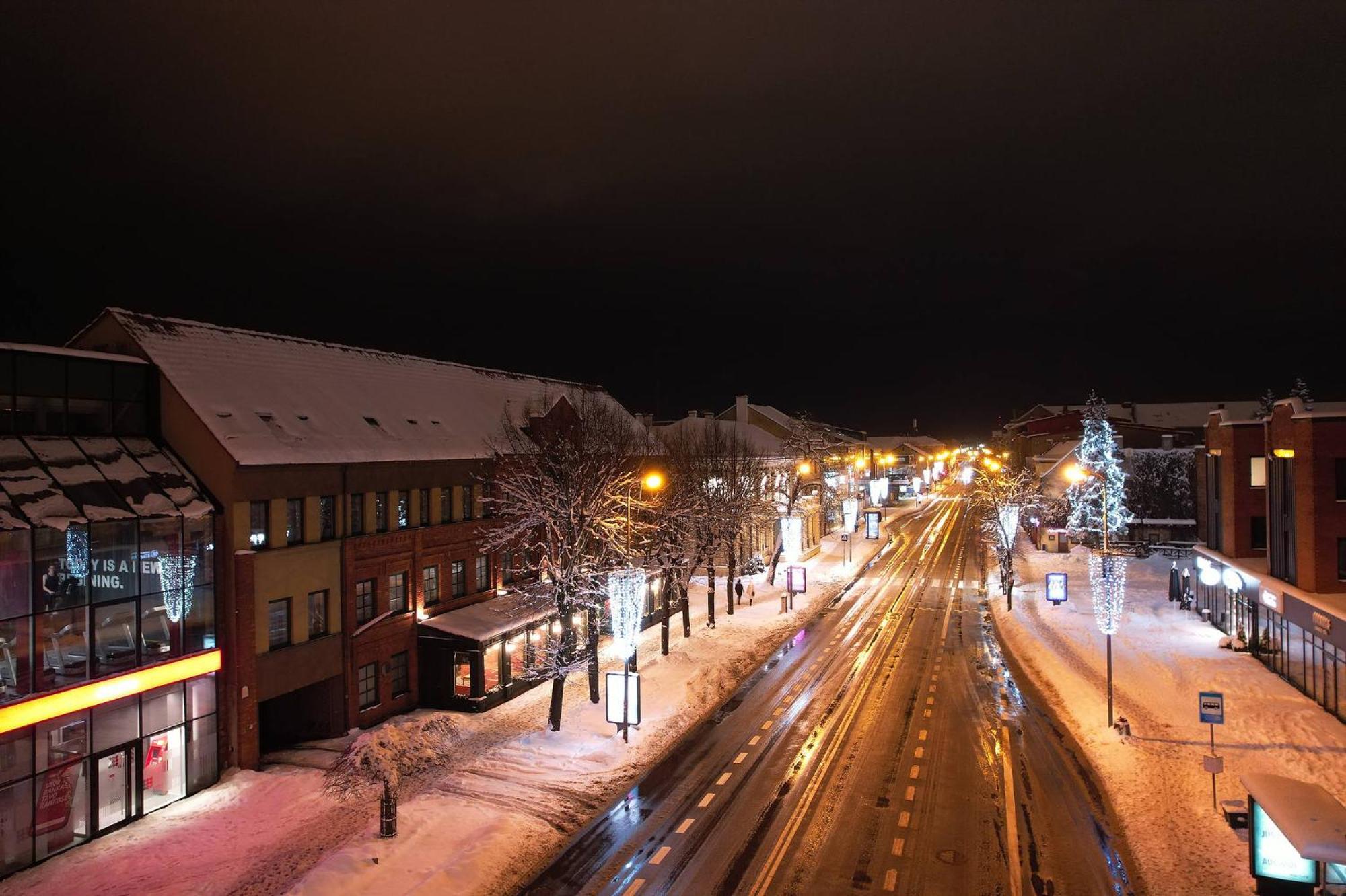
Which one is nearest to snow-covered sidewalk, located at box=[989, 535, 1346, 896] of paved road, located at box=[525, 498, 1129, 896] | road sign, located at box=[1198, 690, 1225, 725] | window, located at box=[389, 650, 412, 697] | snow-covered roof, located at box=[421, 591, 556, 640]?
paved road, located at box=[525, 498, 1129, 896]

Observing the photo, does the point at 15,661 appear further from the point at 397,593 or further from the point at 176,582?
the point at 397,593

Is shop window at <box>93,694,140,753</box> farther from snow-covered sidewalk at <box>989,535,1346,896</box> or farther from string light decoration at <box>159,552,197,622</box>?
snow-covered sidewalk at <box>989,535,1346,896</box>

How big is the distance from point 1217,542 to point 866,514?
37015mm

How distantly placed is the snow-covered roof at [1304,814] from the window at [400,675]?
25213mm

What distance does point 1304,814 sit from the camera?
13.2 m

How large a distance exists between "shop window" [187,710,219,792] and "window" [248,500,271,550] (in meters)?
4.24

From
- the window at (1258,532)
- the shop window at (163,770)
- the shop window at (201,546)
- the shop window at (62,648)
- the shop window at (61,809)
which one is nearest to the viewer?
the shop window at (61,809)

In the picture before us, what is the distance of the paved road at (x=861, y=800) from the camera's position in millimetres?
15523

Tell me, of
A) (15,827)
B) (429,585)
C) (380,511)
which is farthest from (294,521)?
(15,827)

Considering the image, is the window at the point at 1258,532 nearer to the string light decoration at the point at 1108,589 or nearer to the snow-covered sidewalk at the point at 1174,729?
the snow-covered sidewalk at the point at 1174,729

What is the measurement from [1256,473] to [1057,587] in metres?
10.6

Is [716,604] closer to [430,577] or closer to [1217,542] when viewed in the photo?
[430,577]

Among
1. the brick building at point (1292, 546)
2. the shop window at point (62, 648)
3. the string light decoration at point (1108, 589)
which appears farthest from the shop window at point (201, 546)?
the brick building at point (1292, 546)

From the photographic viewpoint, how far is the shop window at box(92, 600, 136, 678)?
19219 mm
